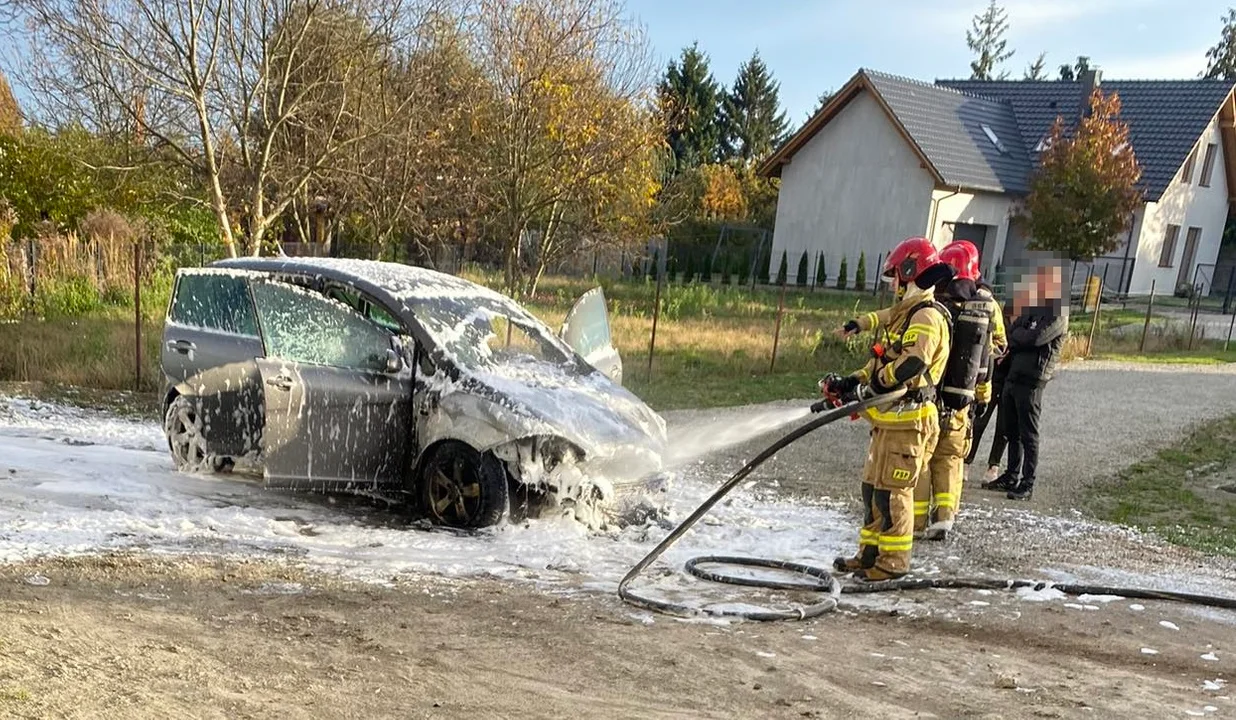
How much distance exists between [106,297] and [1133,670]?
14.4 metres

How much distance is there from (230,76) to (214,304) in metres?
7.01

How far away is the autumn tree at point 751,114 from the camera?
54406 mm

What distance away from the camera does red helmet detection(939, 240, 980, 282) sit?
5.85m

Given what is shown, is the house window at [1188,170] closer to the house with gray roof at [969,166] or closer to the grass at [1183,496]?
the house with gray roof at [969,166]

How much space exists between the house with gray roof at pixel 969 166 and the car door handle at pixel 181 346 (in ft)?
78.9

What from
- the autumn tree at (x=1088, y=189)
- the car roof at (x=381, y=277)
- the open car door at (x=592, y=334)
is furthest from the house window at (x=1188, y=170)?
the car roof at (x=381, y=277)

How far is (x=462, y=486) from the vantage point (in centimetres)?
533

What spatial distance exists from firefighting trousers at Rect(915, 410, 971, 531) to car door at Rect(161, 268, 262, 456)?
4099 mm

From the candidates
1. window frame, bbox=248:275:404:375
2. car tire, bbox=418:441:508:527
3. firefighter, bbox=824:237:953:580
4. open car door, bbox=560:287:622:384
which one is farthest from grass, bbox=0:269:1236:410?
firefighter, bbox=824:237:953:580

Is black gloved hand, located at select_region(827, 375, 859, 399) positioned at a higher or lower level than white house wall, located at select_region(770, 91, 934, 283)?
lower

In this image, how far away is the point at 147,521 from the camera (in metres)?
5.09

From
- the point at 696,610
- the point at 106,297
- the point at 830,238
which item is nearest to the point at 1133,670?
the point at 696,610

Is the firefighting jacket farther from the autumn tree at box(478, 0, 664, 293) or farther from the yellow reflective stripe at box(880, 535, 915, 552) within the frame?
the autumn tree at box(478, 0, 664, 293)

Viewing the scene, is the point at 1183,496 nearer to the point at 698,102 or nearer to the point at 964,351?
the point at 964,351
